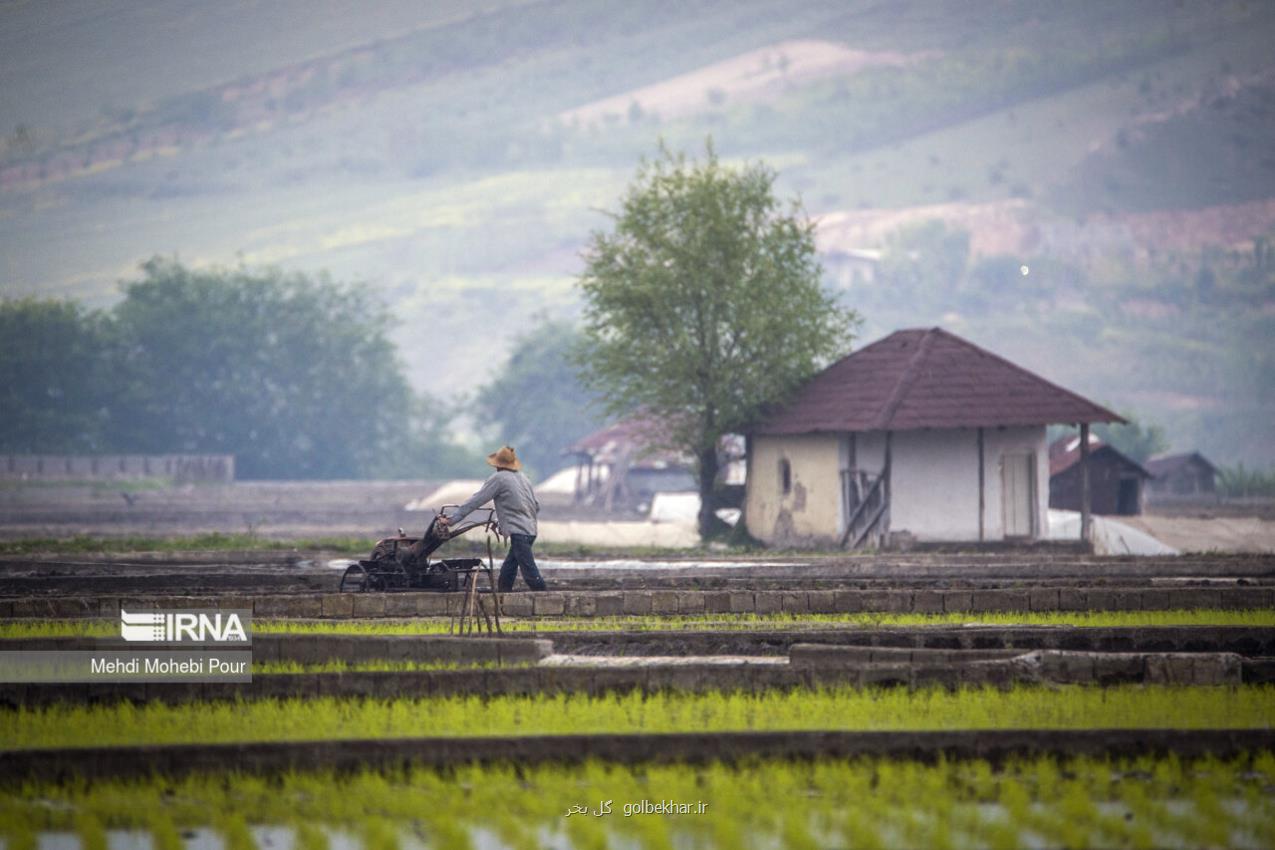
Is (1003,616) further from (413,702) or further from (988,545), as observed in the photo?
(988,545)

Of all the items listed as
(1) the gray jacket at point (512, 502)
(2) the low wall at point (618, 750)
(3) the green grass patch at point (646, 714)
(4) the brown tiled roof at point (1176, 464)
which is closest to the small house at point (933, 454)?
(1) the gray jacket at point (512, 502)

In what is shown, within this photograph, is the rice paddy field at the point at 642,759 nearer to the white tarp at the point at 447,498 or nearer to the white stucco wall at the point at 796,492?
the white stucco wall at the point at 796,492

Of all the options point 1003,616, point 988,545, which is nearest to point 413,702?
point 1003,616

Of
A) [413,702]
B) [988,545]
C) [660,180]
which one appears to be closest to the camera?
[413,702]

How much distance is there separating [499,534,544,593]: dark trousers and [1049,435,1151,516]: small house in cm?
3406

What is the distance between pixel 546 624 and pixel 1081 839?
409 inches

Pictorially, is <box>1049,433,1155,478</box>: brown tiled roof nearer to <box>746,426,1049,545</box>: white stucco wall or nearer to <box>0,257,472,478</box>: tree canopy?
<box>746,426,1049,545</box>: white stucco wall

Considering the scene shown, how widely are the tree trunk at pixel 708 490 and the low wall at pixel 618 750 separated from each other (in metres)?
31.4

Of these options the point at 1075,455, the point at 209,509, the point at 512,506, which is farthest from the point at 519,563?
the point at 209,509

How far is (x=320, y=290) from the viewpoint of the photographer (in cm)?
9325

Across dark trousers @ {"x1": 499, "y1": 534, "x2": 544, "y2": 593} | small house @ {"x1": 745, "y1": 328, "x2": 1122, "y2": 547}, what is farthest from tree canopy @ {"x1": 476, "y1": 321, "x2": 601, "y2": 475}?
dark trousers @ {"x1": 499, "y1": 534, "x2": 544, "y2": 593}

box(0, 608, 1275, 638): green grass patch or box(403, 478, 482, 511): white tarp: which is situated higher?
box(403, 478, 482, 511): white tarp

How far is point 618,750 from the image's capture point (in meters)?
10.9

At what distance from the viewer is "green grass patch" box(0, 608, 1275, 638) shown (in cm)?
1761
